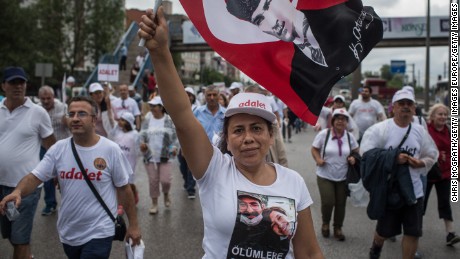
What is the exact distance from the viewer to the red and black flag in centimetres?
274

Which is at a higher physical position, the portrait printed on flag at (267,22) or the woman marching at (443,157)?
the portrait printed on flag at (267,22)

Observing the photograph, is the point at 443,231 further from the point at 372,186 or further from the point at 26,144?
the point at 26,144

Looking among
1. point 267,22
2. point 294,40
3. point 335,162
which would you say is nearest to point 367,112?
point 335,162

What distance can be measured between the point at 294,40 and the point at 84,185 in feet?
6.81

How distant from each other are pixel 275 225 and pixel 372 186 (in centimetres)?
315

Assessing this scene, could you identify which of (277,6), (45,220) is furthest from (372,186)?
(45,220)

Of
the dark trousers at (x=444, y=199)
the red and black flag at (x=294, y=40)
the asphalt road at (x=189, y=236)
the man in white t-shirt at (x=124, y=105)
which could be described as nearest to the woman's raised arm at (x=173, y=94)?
the red and black flag at (x=294, y=40)

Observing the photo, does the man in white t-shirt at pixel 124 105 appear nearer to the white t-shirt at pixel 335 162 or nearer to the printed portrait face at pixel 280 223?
the white t-shirt at pixel 335 162

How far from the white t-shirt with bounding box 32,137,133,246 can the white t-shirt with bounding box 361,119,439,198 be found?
285 cm

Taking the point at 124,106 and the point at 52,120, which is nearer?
the point at 52,120

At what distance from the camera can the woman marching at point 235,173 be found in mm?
2270

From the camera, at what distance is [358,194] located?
645 cm

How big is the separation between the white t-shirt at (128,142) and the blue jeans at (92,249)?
4.27 meters

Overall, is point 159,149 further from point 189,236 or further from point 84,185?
point 84,185
